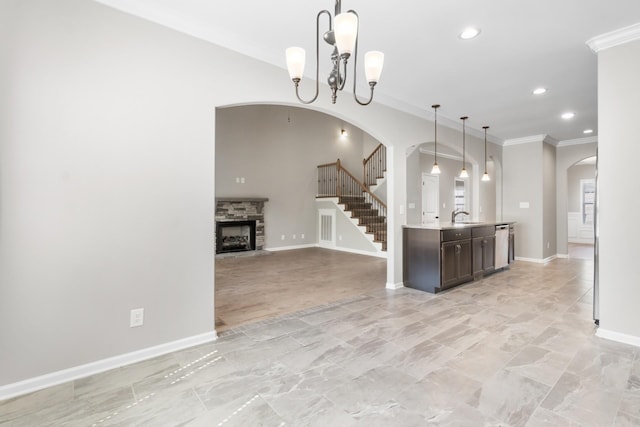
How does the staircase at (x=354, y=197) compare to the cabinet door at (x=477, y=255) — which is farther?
the staircase at (x=354, y=197)

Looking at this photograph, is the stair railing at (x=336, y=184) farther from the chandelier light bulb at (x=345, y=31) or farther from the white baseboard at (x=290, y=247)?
the chandelier light bulb at (x=345, y=31)

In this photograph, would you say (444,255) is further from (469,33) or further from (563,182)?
A: (563,182)

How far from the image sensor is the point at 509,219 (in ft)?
23.7

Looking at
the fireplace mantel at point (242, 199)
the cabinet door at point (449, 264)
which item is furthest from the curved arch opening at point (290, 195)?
the cabinet door at point (449, 264)

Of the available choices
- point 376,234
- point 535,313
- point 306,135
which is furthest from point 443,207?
point 535,313

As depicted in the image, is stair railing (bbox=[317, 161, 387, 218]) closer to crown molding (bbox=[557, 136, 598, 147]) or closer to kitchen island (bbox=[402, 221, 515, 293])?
kitchen island (bbox=[402, 221, 515, 293])

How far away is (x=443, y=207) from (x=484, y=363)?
696cm

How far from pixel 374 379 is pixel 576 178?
11.7m

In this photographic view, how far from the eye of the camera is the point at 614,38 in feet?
9.34

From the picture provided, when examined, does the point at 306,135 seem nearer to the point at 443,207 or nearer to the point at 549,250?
the point at 443,207

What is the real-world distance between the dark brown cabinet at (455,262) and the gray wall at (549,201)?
320 centimetres

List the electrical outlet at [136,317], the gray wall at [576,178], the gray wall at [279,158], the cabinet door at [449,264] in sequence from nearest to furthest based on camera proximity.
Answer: the electrical outlet at [136,317]
the cabinet door at [449,264]
the gray wall at [279,158]
the gray wall at [576,178]

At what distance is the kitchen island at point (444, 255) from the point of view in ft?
14.3

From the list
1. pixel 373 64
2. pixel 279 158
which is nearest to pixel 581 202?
pixel 279 158
